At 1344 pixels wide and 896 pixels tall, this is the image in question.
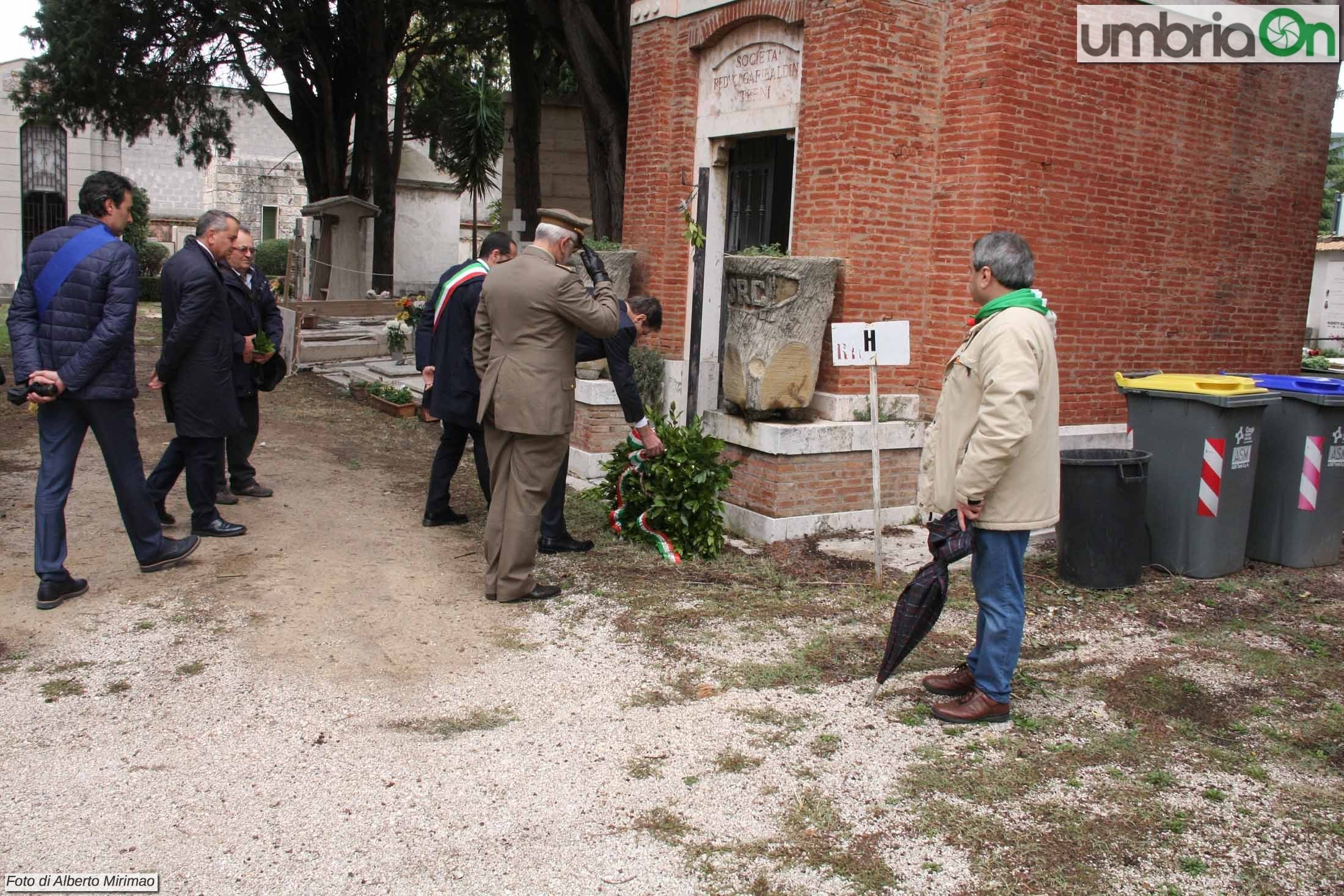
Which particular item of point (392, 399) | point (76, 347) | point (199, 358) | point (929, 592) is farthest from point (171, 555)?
point (392, 399)

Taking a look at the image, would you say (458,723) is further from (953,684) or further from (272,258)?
(272,258)

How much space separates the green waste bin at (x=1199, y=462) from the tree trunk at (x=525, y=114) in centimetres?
1003

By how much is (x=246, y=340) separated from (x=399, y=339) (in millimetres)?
8125

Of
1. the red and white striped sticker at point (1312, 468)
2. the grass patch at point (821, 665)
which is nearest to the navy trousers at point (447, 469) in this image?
the grass patch at point (821, 665)

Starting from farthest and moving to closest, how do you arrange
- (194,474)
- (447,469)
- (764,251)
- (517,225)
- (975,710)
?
1. (517,225)
2. (764,251)
3. (447,469)
4. (194,474)
5. (975,710)

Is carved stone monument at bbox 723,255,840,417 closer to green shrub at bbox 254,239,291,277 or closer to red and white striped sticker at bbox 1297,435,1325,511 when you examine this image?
red and white striped sticker at bbox 1297,435,1325,511

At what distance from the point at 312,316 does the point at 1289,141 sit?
13189 millimetres

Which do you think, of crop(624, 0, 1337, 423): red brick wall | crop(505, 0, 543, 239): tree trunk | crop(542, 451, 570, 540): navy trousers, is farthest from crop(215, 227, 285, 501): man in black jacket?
crop(505, 0, 543, 239): tree trunk

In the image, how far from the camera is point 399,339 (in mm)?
15438

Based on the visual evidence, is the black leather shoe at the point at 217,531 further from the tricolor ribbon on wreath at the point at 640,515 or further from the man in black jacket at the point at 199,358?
the tricolor ribbon on wreath at the point at 640,515

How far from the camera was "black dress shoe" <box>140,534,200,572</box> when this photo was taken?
19.6 ft

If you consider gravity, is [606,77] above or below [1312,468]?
above

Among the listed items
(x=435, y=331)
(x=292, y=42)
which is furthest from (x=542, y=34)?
(x=435, y=331)

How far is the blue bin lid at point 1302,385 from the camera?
22.7 ft
